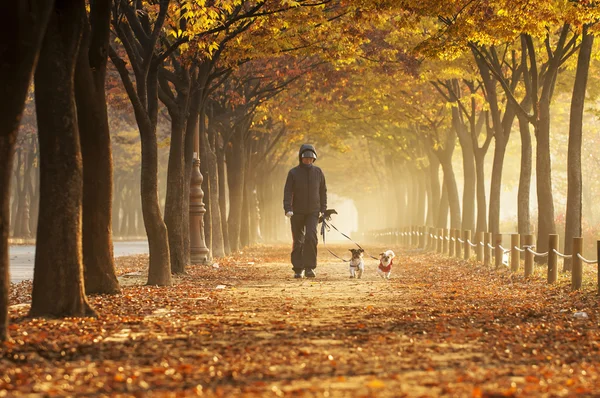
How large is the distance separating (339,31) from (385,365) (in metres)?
15.1

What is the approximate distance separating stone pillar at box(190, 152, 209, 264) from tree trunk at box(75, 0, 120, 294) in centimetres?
1108

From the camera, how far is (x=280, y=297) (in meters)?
14.2

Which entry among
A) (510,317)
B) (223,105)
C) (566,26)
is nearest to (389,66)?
(223,105)

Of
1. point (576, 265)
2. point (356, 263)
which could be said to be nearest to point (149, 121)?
point (356, 263)

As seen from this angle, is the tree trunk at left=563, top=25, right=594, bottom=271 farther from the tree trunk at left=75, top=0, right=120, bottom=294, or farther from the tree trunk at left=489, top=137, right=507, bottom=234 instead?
the tree trunk at left=75, top=0, right=120, bottom=294

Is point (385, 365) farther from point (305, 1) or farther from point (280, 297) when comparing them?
point (305, 1)

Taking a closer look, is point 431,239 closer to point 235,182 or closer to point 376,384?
point 235,182

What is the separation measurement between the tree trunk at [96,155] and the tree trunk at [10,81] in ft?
12.0

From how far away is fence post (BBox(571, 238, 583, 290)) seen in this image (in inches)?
604


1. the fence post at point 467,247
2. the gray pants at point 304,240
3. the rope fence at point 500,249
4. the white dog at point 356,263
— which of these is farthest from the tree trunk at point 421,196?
the gray pants at point 304,240

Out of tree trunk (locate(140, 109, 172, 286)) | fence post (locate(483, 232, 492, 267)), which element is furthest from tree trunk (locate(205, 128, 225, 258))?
tree trunk (locate(140, 109, 172, 286))

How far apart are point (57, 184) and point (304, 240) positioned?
31.2 feet

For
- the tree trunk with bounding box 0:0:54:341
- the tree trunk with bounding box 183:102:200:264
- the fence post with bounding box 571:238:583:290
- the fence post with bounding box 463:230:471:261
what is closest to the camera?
the tree trunk with bounding box 0:0:54:341

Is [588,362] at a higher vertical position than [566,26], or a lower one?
lower
